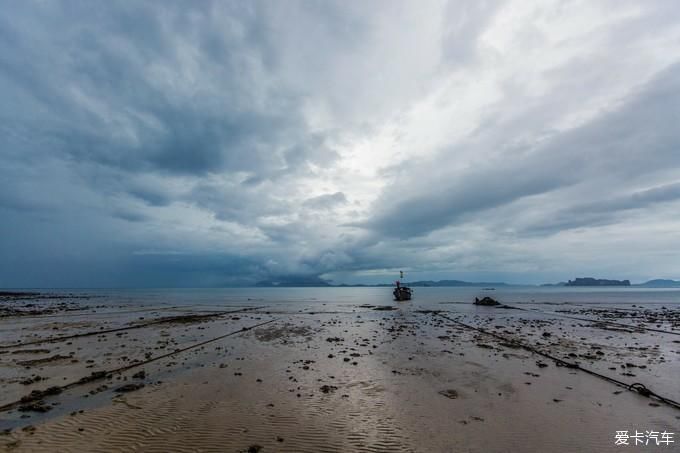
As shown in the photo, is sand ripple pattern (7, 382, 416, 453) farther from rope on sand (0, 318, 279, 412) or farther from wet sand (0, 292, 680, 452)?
rope on sand (0, 318, 279, 412)

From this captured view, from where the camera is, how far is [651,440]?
8555mm

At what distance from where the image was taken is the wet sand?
8.57 metres

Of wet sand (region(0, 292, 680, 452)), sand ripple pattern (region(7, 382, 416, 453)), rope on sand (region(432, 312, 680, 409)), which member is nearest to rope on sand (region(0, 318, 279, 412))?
wet sand (region(0, 292, 680, 452))

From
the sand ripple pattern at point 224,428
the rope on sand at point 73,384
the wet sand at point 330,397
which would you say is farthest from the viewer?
the rope on sand at point 73,384

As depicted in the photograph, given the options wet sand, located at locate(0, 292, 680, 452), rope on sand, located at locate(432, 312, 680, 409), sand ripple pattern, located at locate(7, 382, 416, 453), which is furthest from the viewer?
rope on sand, located at locate(432, 312, 680, 409)

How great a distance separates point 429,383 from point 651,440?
7001 mm

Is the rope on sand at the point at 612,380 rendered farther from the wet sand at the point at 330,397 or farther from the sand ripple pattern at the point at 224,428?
the sand ripple pattern at the point at 224,428

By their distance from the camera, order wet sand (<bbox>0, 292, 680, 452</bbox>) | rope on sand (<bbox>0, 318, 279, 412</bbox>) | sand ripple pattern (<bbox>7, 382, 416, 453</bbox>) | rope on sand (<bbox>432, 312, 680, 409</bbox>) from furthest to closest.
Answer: rope on sand (<bbox>432, 312, 680, 409</bbox>) < rope on sand (<bbox>0, 318, 279, 412</bbox>) < wet sand (<bbox>0, 292, 680, 452</bbox>) < sand ripple pattern (<bbox>7, 382, 416, 453</bbox>)

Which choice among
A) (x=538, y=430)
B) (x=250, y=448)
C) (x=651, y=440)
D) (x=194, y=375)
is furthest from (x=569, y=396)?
(x=194, y=375)

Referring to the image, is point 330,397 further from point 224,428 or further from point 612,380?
point 612,380

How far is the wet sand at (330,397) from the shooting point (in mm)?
8570

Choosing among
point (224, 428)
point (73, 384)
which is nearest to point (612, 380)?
point (224, 428)

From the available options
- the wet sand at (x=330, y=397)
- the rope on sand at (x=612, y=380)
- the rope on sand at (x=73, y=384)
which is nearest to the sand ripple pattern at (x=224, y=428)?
the wet sand at (x=330, y=397)

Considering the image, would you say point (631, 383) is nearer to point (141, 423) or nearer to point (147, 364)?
point (141, 423)
